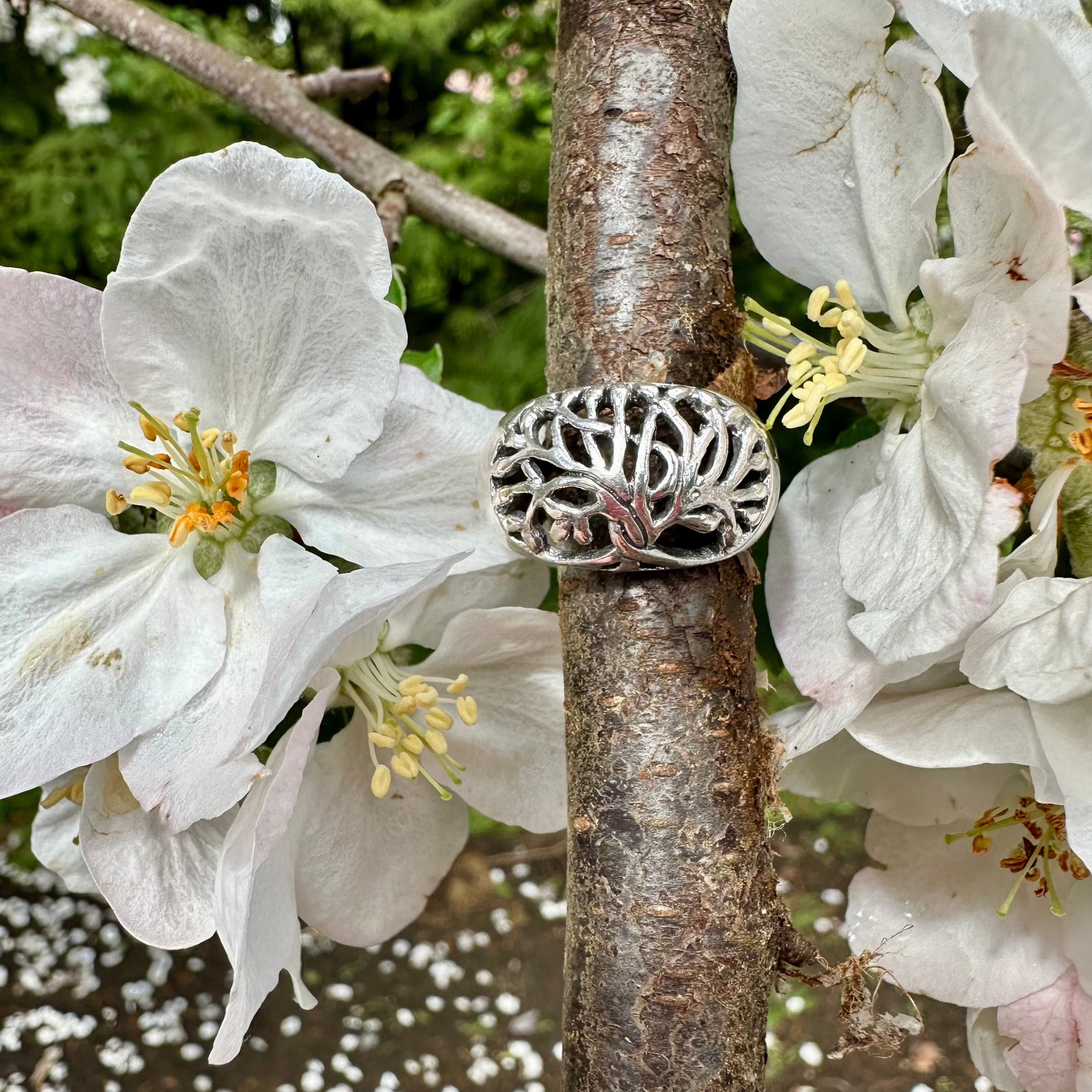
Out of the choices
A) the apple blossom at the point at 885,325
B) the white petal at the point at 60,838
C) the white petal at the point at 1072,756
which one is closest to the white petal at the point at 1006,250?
the apple blossom at the point at 885,325

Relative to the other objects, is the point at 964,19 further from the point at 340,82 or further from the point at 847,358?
the point at 340,82

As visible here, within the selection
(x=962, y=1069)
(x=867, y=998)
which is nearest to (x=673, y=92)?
(x=867, y=998)

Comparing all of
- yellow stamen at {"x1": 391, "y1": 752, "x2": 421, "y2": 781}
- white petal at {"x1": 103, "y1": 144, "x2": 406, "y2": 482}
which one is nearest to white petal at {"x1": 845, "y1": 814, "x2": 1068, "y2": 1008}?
yellow stamen at {"x1": 391, "y1": 752, "x2": 421, "y2": 781}

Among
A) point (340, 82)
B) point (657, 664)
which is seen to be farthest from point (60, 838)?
point (340, 82)

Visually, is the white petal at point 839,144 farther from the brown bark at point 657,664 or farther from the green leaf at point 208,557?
the green leaf at point 208,557

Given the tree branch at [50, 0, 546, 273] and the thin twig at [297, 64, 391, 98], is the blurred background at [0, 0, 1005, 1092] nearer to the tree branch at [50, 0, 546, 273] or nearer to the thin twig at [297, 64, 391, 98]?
the tree branch at [50, 0, 546, 273]

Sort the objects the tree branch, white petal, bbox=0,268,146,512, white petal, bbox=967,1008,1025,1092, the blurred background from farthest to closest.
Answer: the blurred background → the tree branch → white petal, bbox=967,1008,1025,1092 → white petal, bbox=0,268,146,512
